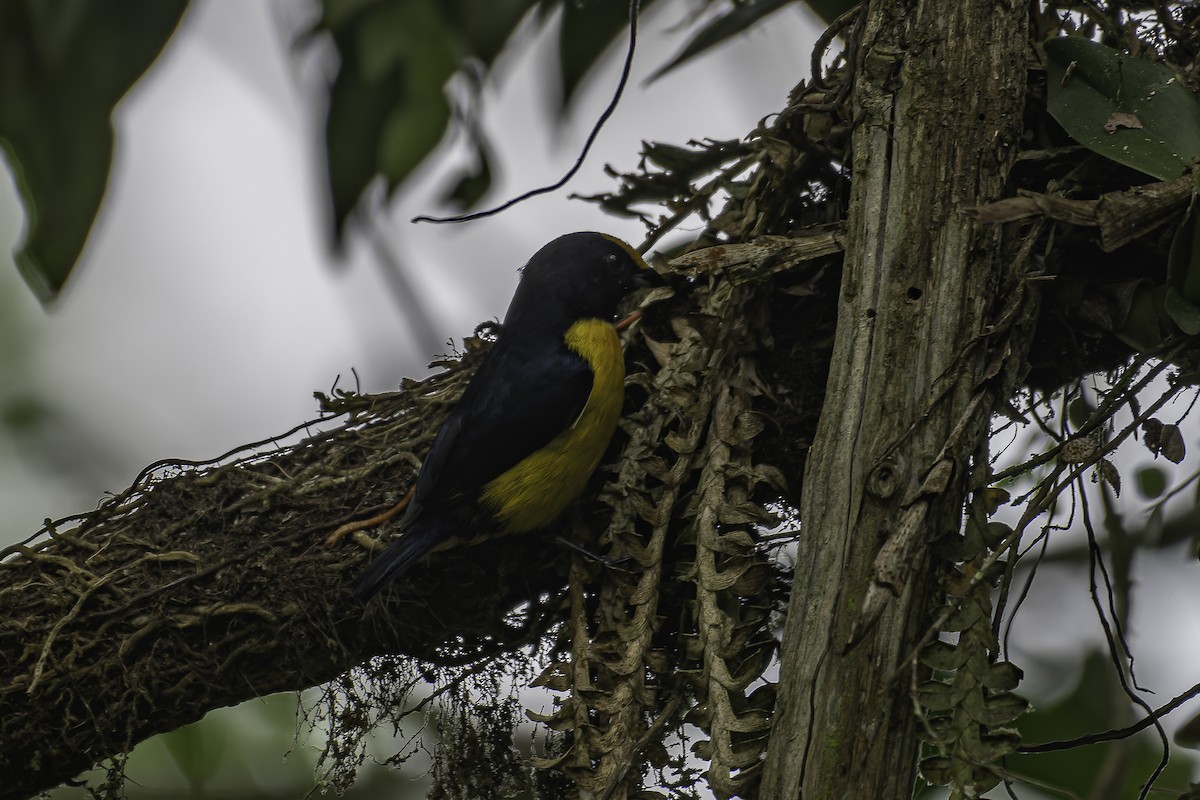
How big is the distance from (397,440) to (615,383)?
73 centimetres

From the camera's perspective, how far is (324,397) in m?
3.46

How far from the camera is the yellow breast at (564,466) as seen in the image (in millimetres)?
2938

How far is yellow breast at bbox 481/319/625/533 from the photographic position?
9.64 feet

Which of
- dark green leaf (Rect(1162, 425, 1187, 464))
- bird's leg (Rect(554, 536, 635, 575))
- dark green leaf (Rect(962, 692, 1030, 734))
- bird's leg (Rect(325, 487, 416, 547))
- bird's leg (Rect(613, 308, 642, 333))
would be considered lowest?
dark green leaf (Rect(962, 692, 1030, 734))

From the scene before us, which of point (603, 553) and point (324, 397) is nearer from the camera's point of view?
point (603, 553)

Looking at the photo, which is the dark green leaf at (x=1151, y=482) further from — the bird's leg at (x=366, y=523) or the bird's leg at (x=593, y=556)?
the bird's leg at (x=366, y=523)

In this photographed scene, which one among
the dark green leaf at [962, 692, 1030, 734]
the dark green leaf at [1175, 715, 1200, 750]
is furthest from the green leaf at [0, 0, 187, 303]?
the dark green leaf at [1175, 715, 1200, 750]

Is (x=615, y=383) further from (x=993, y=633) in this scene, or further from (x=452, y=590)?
(x=993, y=633)

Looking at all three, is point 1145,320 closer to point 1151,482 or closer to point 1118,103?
point 1118,103

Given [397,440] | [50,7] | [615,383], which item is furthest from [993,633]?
[50,7]

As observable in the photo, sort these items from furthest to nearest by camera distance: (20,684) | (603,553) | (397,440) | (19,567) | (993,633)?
(397,440) → (19,567) → (20,684) → (603,553) → (993,633)

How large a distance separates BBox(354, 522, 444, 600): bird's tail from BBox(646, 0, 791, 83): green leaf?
1.59 m

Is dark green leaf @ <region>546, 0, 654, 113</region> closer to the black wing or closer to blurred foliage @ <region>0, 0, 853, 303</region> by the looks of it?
blurred foliage @ <region>0, 0, 853, 303</region>

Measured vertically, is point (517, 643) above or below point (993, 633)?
above
